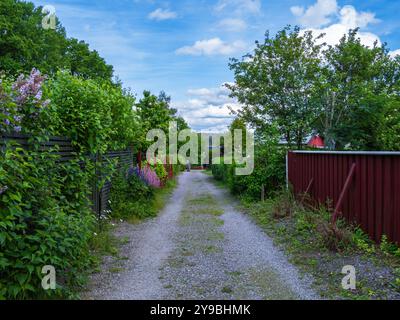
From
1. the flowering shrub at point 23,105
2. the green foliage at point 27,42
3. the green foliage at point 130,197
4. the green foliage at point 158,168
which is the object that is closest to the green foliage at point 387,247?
the flowering shrub at point 23,105

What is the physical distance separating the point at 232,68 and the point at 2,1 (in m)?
15.6

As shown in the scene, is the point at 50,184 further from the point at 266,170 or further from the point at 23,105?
Answer: the point at 266,170

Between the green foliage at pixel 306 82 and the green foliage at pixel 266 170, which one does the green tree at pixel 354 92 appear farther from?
the green foliage at pixel 266 170

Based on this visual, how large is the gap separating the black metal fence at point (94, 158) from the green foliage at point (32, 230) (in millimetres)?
170

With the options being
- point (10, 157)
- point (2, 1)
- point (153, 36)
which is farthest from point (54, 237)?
point (2, 1)

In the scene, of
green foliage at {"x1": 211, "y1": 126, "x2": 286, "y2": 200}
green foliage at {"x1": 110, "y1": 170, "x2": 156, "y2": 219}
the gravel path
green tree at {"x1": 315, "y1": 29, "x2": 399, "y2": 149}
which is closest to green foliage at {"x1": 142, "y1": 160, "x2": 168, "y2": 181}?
green foliage at {"x1": 211, "y1": 126, "x2": 286, "y2": 200}

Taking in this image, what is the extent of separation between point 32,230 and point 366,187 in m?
4.86

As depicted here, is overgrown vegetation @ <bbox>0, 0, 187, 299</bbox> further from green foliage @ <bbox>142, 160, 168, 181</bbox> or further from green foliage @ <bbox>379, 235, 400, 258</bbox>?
green foliage @ <bbox>142, 160, 168, 181</bbox>

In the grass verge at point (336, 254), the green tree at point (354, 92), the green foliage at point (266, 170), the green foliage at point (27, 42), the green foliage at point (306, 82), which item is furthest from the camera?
the green foliage at point (27, 42)

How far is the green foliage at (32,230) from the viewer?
311cm

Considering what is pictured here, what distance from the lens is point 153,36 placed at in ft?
28.9

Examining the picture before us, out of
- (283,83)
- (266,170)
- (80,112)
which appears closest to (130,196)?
(80,112)

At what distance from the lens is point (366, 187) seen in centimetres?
568
